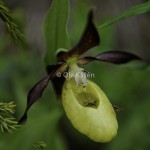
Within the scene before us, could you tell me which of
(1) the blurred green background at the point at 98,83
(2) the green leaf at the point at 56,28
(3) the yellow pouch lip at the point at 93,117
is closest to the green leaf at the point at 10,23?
(2) the green leaf at the point at 56,28

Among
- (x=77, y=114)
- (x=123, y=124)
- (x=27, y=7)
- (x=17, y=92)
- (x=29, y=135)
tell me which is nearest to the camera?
(x=77, y=114)

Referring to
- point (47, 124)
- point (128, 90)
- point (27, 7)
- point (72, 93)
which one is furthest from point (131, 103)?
point (27, 7)

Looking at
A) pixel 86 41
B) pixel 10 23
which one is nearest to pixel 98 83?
pixel 86 41

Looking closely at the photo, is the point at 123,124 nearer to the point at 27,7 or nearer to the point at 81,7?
the point at 81,7

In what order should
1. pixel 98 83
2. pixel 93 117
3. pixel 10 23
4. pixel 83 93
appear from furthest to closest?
pixel 98 83 < pixel 83 93 < pixel 93 117 < pixel 10 23

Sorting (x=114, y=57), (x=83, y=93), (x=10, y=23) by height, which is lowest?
(x=83, y=93)

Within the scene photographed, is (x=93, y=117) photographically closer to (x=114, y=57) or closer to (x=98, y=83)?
(x=114, y=57)

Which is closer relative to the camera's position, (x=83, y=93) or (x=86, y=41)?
→ (x=86, y=41)

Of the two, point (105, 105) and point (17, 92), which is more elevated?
point (105, 105)
